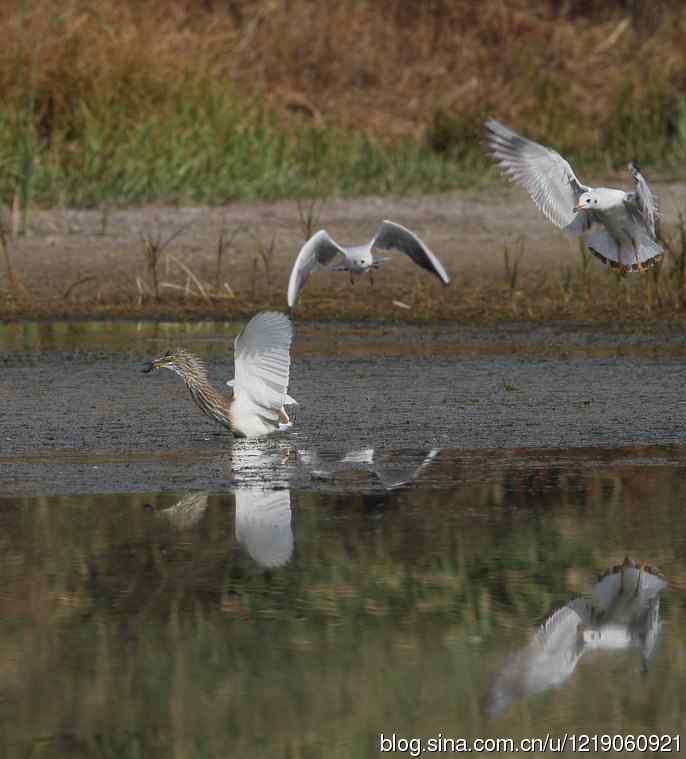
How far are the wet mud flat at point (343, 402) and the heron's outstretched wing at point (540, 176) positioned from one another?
29.3 inches

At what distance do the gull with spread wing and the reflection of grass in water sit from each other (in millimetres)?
1126

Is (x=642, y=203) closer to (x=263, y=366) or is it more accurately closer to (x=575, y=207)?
(x=575, y=207)

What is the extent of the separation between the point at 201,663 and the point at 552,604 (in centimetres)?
98

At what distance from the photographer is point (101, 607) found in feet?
16.7

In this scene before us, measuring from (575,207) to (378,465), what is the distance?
9.58 feet

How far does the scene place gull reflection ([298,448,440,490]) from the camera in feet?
22.9

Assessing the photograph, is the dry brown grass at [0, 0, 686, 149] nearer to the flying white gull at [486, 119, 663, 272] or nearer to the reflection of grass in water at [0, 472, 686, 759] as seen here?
the flying white gull at [486, 119, 663, 272]

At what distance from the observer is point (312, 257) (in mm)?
10414

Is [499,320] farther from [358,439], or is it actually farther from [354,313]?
[358,439]

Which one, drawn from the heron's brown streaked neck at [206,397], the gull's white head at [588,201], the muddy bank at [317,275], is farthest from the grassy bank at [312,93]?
the heron's brown streaked neck at [206,397]

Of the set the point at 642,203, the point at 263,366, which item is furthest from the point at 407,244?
the point at 263,366

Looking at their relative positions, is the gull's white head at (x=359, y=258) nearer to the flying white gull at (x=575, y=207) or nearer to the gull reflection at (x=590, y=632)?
the flying white gull at (x=575, y=207)

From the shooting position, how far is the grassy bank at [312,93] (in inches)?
602

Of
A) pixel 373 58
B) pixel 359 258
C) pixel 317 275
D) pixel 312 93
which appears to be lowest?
pixel 317 275
